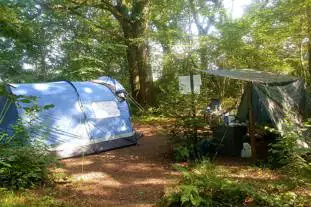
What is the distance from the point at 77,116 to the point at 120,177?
2.50m

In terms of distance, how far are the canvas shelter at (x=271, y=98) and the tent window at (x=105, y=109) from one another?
9.56 ft

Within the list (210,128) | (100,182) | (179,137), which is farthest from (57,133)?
(210,128)

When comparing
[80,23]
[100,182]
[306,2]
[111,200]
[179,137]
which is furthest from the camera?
[80,23]

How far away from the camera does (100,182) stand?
223 inches

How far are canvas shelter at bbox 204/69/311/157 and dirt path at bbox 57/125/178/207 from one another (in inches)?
83.2

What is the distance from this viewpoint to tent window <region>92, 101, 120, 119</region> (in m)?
8.25

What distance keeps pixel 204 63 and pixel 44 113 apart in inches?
310

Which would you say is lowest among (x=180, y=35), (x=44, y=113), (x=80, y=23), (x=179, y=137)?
(x=179, y=137)

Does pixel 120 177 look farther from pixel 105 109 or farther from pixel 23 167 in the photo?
pixel 105 109

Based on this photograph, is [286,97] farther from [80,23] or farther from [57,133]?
[80,23]

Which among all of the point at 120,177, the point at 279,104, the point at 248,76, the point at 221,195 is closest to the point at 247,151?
the point at 279,104

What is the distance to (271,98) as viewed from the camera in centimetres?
672

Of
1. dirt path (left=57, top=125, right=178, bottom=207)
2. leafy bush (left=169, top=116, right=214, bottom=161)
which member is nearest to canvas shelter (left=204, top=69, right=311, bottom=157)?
leafy bush (left=169, top=116, right=214, bottom=161)

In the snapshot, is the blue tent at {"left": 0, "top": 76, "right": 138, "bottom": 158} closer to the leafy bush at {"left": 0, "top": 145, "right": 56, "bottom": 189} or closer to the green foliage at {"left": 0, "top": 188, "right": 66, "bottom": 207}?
the leafy bush at {"left": 0, "top": 145, "right": 56, "bottom": 189}
